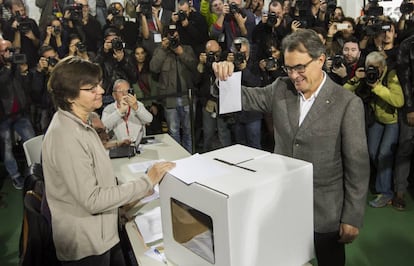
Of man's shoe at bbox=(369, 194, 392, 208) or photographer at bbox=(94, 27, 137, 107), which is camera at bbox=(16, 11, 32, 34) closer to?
photographer at bbox=(94, 27, 137, 107)

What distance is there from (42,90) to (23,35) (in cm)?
64

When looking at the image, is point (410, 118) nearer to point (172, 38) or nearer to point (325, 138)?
point (325, 138)

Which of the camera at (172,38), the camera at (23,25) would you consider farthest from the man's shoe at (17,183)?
the camera at (172,38)

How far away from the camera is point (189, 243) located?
119 cm

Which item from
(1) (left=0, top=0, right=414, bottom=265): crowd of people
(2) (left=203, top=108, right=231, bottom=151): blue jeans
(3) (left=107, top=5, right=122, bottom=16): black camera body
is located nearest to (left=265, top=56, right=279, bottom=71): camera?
(1) (left=0, top=0, right=414, bottom=265): crowd of people

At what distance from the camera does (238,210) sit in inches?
38.5

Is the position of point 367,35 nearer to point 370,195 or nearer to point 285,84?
point 370,195

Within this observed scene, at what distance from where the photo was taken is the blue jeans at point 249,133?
3787 mm

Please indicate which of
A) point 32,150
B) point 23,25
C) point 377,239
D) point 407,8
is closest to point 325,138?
point 377,239

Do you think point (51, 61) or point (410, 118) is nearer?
point (410, 118)

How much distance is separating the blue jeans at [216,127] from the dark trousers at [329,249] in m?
2.36

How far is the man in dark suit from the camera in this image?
143cm

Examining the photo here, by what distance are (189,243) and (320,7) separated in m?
3.53

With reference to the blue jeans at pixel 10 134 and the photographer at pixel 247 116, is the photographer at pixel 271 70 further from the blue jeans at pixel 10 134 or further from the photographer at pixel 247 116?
the blue jeans at pixel 10 134
